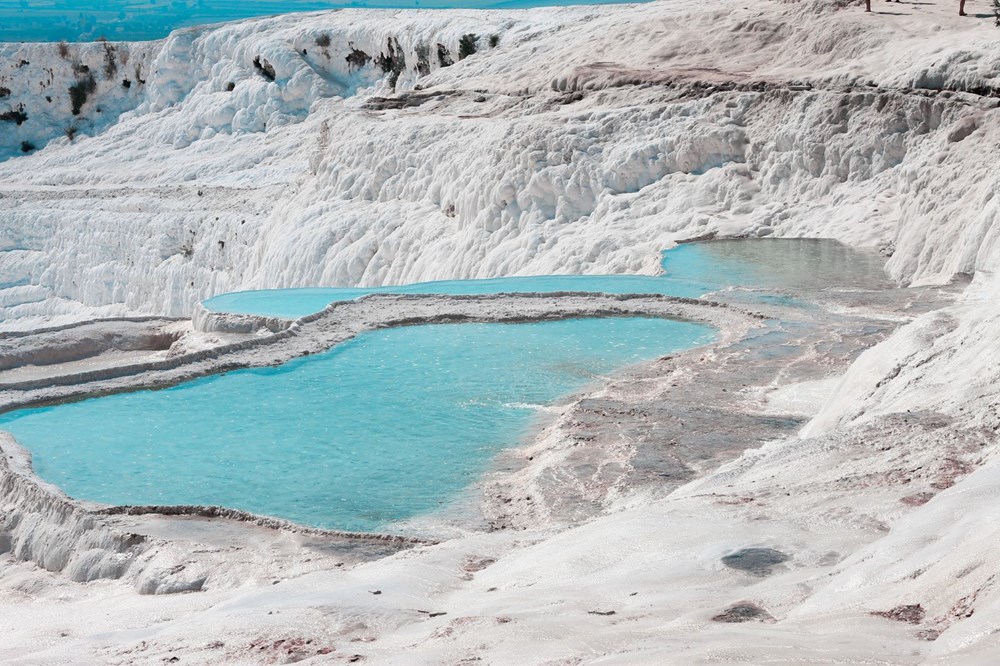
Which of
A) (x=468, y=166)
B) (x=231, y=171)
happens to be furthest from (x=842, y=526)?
(x=231, y=171)

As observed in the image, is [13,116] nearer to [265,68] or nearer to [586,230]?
[265,68]

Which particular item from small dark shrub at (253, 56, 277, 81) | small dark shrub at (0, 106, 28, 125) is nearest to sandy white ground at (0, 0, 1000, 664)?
small dark shrub at (253, 56, 277, 81)

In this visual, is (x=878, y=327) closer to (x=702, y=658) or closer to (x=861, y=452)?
(x=861, y=452)

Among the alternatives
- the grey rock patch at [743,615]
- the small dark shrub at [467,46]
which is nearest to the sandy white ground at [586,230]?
the grey rock patch at [743,615]

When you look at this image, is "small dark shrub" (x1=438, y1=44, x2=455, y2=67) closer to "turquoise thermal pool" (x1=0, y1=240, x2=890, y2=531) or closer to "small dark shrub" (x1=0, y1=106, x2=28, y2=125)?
"small dark shrub" (x1=0, y1=106, x2=28, y2=125)

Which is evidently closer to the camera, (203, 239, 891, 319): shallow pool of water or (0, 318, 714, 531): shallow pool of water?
(0, 318, 714, 531): shallow pool of water

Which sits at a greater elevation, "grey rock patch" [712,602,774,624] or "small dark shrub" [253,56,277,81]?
"small dark shrub" [253,56,277,81]

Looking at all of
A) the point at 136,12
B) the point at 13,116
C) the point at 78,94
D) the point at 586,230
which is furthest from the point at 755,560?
the point at 136,12
